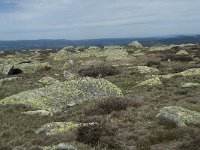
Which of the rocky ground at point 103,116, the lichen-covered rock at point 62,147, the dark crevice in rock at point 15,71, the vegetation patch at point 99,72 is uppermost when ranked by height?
the lichen-covered rock at point 62,147

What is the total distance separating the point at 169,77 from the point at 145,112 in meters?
12.8

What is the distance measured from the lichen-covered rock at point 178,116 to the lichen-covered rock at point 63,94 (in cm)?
631

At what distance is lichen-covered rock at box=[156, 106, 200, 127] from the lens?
17.6 metres

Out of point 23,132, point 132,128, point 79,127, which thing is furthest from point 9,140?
point 132,128

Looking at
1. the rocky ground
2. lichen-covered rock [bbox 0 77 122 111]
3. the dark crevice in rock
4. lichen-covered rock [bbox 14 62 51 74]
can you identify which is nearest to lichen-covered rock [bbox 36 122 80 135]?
the rocky ground

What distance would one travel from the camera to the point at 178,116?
Result: 58.4 ft

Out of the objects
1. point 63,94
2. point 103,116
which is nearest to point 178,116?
point 103,116

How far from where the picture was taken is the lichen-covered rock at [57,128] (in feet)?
55.5

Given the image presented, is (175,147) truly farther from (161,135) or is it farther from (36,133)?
(36,133)

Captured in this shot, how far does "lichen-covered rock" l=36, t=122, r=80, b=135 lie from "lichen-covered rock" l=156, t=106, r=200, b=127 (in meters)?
3.90

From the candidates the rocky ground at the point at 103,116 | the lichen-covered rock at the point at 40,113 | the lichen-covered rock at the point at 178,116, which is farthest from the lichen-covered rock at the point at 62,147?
the lichen-covered rock at the point at 40,113

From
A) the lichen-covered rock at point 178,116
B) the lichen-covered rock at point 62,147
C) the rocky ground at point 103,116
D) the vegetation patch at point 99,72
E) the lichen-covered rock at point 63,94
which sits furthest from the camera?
the vegetation patch at point 99,72

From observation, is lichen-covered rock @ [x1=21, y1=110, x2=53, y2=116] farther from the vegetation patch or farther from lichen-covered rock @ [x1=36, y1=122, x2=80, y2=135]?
the vegetation patch

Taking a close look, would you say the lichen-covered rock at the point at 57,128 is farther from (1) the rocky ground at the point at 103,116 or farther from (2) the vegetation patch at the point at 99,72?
(2) the vegetation patch at the point at 99,72
